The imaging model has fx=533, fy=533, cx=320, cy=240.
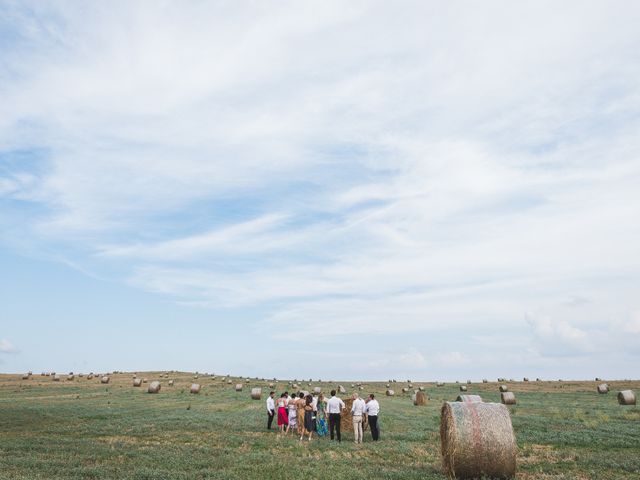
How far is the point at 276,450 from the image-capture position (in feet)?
70.8

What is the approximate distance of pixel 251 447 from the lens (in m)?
22.2

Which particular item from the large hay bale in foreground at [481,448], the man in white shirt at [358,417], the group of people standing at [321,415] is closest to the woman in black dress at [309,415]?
the group of people standing at [321,415]

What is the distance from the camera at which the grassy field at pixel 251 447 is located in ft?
54.3

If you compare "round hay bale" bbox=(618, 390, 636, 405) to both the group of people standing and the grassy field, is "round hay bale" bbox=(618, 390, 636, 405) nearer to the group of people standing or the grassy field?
the grassy field

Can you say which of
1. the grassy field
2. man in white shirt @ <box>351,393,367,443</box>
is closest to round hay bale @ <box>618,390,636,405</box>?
the grassy field

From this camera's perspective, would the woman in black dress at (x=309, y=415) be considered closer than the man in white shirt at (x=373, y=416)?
No

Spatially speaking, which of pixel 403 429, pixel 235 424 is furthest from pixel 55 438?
pixel 403 429

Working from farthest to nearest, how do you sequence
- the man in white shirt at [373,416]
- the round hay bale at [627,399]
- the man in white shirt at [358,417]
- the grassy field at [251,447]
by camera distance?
the round hay bale at [627,399]
the man in white shirt at [373,416]
the man in white shirt at [358,417]
the grassy field at [251,447]

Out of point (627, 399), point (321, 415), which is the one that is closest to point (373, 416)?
point (321, 415)

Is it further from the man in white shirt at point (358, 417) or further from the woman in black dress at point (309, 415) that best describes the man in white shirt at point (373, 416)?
the woman in black dress at point (309, 415)

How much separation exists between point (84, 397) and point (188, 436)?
3241 cm

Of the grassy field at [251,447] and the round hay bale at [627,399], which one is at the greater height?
the round hay bale at [627,399]

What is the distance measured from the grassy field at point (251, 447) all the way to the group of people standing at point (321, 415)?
3.02 feet

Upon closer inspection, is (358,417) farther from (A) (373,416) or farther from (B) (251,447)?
(B) (251,447)
